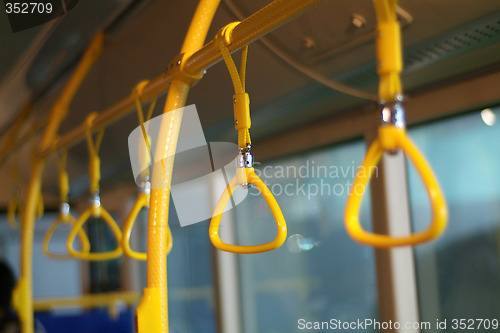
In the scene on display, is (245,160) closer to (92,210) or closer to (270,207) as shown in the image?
(270,207)

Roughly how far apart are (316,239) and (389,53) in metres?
1.14

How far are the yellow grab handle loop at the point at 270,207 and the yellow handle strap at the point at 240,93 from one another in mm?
56

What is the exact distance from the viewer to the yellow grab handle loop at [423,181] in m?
0.44

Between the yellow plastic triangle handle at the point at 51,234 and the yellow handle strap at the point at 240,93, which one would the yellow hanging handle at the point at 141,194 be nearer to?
the yellow handle strap at the point at 240,93

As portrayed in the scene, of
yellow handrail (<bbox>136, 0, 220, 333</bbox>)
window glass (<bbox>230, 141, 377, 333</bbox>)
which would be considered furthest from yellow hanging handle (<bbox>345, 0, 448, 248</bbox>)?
window glass (<bbox>230, 141, 377, 333</bbox>)

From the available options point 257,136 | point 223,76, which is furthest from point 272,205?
point 257,136

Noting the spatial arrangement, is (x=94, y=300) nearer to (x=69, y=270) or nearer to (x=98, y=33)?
(x=69, y=270)

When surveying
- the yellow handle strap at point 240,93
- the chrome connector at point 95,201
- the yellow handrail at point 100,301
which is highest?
the yellow handle strap at point 240,93

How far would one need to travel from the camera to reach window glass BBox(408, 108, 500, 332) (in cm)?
132

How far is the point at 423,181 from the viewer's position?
0.46 meters

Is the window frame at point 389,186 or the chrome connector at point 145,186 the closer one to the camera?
the chrome connector at point 145,186

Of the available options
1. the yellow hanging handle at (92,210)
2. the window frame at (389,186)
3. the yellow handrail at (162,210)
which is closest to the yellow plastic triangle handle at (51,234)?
the yellow hanging handle at (92,210)

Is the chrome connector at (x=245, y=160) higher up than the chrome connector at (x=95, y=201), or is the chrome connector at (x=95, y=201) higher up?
the chrome connector at (x=95, y=201)

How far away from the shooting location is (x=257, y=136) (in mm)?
1572
